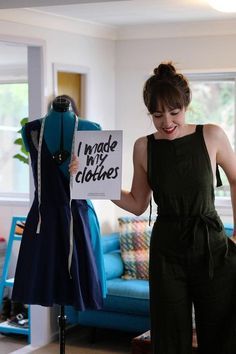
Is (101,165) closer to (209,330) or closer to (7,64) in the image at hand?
(209,330)

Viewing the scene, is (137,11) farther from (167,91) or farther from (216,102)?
(167,91)

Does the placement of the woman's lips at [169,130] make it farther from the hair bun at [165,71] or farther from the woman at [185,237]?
the hair bun at [165,71]

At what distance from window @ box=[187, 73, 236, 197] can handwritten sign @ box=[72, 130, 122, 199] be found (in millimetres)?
2450

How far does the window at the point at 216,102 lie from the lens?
16.3 feet

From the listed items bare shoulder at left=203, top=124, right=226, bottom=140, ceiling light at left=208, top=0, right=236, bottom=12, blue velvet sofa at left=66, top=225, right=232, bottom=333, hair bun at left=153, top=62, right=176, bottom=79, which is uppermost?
ceiling light at left=208, top=0, right=236, bottom=12

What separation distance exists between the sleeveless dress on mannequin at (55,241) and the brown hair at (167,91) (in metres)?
0.70

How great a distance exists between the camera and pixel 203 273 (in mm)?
2129

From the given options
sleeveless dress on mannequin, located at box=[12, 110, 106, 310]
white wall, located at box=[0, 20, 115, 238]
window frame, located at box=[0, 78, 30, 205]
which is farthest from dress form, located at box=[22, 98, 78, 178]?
window frame, located at box=[0, 78, 30, 205]

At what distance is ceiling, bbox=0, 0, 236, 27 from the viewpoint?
4.02 metres

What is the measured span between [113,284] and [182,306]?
85.7 inches

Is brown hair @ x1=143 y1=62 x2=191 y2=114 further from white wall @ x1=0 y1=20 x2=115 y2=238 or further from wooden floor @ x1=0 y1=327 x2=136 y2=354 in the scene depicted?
wooden floor @ x1=0 y1=327 x2=136 y2=354

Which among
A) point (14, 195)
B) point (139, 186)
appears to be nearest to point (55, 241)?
point (139, 186)

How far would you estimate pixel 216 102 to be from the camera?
5.08 meters

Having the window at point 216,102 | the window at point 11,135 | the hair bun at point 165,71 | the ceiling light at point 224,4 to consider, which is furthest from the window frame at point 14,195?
the hair bun at point 165,71
